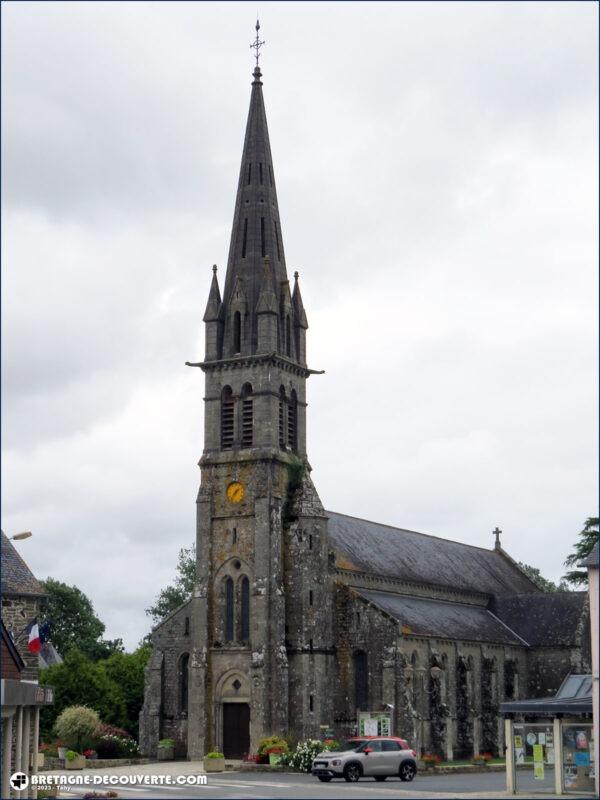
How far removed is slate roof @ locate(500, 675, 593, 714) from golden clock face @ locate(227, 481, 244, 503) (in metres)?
22.4

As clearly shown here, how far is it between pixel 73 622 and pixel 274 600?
58517 mm

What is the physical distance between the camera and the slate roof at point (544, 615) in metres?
75.6

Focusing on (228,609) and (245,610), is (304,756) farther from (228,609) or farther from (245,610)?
(228,609)

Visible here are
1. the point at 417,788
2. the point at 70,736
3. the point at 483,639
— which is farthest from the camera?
the point at 483,639

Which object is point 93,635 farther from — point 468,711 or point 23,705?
point 23,705

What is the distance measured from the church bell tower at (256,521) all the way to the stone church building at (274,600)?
8 centimetres

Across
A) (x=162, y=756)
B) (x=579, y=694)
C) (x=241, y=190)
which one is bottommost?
(x=162, y=756)

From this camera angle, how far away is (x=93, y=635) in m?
114

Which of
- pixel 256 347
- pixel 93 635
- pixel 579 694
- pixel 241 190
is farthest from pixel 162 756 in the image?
pixel 93 635

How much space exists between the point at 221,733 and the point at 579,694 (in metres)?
23.1

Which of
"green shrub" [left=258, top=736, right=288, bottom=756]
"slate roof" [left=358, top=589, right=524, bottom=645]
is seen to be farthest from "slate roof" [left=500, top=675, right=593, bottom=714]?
"slate roof" [left=358, top=589, right=524, bottom=645]

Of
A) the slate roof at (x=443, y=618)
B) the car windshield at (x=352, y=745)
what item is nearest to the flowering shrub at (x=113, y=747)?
the slate roof at (x=443, y=618)

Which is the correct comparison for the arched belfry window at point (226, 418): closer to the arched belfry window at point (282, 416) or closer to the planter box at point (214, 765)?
the arched belfry window at point (282, 416)

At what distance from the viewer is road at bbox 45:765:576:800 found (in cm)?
3550
